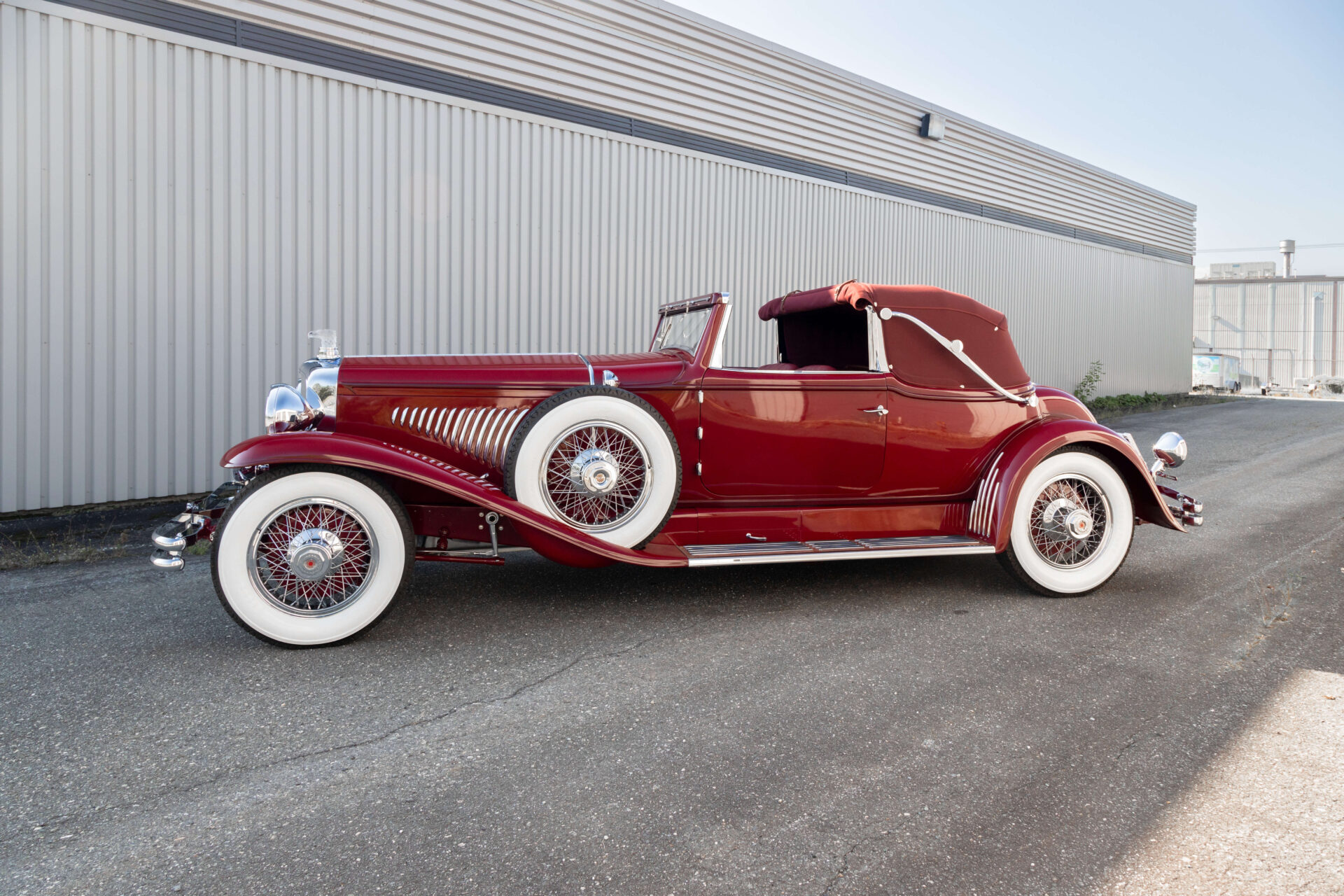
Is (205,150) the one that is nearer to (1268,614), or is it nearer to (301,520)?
(301,520)

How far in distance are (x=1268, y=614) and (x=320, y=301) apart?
6.71m

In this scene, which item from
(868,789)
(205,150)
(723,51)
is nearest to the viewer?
(868,789)

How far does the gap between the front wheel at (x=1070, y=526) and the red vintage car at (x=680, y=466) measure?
1 cm

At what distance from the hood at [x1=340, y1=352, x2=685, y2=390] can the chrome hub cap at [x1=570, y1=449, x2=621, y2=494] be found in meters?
0.40

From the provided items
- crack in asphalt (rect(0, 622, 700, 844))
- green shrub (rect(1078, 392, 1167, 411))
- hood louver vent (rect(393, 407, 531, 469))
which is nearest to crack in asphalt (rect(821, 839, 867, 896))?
crack in asphalt (rect(0, 622, 700, 844))

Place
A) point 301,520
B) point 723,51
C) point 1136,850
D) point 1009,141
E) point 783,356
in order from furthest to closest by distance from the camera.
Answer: point 1009,141 < point 723,51 < point 783,356 < point 301,520 < point 1136,850

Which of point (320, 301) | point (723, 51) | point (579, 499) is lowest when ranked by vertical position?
point (579, 499)

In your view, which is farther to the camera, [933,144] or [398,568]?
[933,144]

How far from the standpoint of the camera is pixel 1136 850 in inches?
89.3

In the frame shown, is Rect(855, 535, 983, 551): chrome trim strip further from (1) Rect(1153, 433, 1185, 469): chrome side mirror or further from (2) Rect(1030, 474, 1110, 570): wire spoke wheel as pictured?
(1) Rect(1153, 433, 1185, 469): chrome side mirror

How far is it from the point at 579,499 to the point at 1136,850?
2610mm

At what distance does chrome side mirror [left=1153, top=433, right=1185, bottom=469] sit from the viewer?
4.98 metres

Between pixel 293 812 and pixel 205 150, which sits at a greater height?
pixel 205 150

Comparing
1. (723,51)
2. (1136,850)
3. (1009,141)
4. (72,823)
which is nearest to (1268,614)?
(1136,850)
